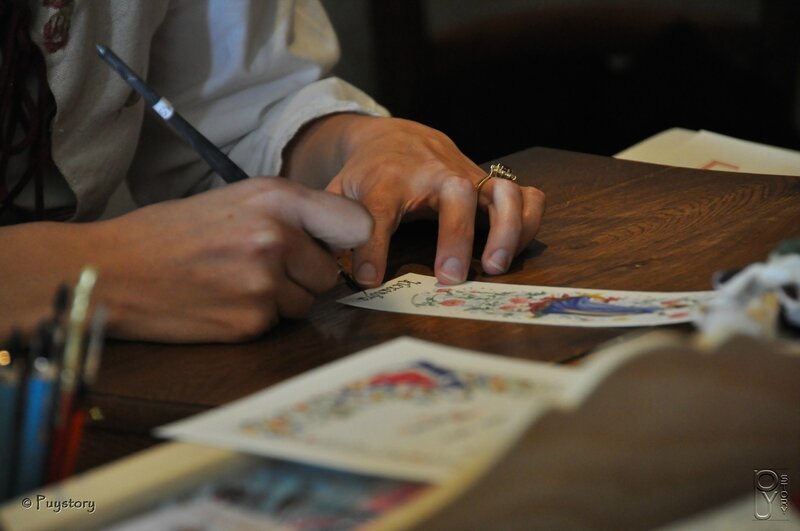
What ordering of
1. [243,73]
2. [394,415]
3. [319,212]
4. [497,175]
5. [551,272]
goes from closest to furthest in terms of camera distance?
[394,415] → [319,212] → [551,272] → [497,175] → [243,73]

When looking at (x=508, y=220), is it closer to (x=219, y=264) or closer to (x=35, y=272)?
(x=219, y=264)

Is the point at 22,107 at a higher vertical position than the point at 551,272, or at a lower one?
higher

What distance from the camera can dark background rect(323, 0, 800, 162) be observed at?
2.59 m

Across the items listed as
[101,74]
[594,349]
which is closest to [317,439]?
[594,349]

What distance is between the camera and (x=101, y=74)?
1.18 meters

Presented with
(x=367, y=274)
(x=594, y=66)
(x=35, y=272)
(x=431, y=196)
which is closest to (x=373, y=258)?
(x=367, y=274)

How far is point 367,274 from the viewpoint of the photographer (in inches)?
36.0

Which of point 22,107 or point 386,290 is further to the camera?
point 22,107

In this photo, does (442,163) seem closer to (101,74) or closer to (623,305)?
(623,305)

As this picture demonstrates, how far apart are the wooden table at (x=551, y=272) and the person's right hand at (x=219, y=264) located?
0.02 meters

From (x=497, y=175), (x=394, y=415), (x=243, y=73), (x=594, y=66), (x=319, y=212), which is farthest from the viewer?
(x=594, y=66)

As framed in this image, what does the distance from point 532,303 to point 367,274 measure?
0.48ft

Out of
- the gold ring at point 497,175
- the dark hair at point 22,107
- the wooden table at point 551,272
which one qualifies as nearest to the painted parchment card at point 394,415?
the wooden table at point 551,272

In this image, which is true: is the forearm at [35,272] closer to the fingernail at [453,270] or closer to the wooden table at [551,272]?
the wooden table at [551,272]
